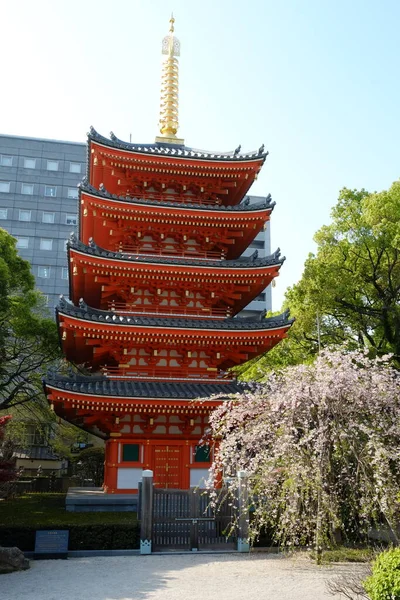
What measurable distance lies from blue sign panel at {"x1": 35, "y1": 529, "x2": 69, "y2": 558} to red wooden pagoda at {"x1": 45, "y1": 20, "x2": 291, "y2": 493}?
4532 millimetres

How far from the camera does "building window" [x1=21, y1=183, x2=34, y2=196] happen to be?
6281 cm

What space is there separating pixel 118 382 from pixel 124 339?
1.58m

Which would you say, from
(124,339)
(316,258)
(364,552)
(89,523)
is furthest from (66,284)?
(364,552)

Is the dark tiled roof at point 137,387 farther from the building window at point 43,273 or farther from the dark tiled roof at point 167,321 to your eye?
the building window at point 43,273

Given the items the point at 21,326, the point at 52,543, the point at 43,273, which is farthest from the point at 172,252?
the point at 43,273

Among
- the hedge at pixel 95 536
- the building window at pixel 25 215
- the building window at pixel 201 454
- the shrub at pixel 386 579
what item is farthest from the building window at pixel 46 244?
the shrub at pixel 386 579

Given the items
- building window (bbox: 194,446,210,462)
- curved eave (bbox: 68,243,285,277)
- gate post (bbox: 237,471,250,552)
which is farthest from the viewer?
curved eave (bbox: 68,243,285,277)

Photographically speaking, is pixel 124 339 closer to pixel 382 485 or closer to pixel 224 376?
pixel 224 376

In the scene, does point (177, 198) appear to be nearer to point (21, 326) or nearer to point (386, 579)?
point (21, 326)

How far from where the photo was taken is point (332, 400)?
13.0 metres

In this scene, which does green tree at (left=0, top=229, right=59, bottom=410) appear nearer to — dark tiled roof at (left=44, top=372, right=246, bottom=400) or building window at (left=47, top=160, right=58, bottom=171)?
dark tiled roof at (left=44, top=372, right=246, bottom=400)

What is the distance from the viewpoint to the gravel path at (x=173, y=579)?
11.2 m

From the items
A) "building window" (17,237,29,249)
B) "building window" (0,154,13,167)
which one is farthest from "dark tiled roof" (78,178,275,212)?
"building window" (0,154,13,167)

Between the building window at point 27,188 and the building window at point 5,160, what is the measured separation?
2.90 m
